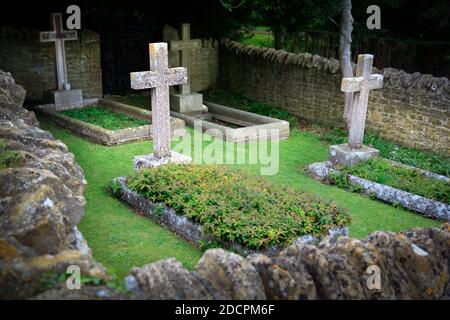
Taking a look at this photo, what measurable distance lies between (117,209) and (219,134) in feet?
14.4

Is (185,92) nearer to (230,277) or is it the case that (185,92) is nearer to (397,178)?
(397,178)

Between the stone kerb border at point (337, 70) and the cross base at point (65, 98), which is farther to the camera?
the cross base at point (65, 98)

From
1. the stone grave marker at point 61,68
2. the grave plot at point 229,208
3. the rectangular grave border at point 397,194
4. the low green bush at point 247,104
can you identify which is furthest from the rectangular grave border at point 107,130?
the rectangular grave border at point 397,194

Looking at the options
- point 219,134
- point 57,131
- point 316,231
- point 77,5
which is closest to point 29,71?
point 77,5

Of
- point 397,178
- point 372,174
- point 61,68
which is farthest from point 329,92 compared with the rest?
point 61,68

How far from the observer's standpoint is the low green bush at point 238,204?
24.0 feet

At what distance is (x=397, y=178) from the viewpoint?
32.5ft

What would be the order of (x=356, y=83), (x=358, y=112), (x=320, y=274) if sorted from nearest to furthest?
(x=320, y=274), (x=356, y=83), (x=358, y=112)

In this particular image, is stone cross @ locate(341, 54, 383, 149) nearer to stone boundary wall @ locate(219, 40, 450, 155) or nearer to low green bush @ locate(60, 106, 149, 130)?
stone boundary wall @ locate(219, 40, 450, 155)

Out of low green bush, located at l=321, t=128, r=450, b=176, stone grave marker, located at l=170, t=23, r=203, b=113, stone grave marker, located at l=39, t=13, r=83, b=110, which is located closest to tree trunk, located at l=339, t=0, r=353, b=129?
low green bush, located at l=321, t=128, r=450, b=176

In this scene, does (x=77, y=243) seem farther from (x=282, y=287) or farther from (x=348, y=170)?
(x=348, y=170)

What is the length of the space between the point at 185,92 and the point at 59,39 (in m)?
3.38

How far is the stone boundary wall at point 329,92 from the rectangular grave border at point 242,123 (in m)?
1.70

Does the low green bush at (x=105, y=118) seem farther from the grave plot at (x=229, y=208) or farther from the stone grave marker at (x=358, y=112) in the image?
the stone grave marker at (x=358, y=112)
